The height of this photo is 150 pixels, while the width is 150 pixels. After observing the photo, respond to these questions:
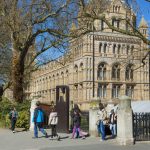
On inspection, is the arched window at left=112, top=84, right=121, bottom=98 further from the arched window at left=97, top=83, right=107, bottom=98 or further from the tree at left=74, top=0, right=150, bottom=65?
the tree at left=74, top=0, right=150, bottom=65

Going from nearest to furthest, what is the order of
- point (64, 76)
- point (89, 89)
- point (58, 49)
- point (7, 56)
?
point (58, 49)
point (7, 56)
point (89, 89)
point (64, 76)

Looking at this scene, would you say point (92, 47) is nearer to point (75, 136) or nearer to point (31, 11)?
point (31, 11)

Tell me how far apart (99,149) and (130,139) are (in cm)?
192

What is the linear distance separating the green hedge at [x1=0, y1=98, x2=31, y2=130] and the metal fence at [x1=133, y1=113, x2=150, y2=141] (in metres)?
8.87

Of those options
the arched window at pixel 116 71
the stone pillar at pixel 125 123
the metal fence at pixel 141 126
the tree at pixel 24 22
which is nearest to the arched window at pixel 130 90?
the arched window at pixel 116 71

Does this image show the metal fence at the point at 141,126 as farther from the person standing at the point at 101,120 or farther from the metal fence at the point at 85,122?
the metal fence at the point at 85,122

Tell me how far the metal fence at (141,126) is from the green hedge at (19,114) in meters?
8.87

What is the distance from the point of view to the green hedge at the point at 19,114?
81.8 ft

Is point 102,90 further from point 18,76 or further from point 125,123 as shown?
point 125,123

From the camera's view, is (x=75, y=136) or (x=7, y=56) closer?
(x=75, y=136)

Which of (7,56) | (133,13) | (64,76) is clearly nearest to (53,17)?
(133,13)

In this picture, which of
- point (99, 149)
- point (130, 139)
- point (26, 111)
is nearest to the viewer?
point (99, 149)

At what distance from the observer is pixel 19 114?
25.1m

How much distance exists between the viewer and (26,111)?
25.4m
